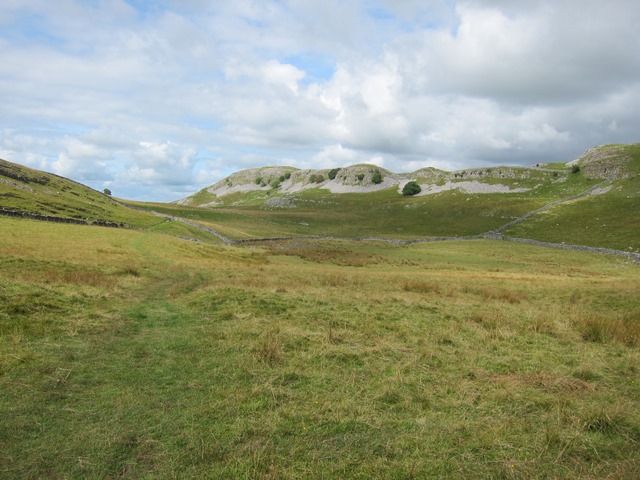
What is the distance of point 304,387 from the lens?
1084 centimetres

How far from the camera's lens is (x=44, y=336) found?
1392 centimetres

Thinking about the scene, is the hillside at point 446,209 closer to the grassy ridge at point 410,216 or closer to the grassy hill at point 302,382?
the grassy ridge at point 410,216

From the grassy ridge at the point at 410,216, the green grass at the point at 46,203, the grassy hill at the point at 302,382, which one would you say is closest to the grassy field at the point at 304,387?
the grassy hill at the point at 302,382

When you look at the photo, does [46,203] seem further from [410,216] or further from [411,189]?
[411,189]

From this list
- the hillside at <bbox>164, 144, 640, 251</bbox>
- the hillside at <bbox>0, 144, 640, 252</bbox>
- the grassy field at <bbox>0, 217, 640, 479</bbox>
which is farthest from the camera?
the hillside at <bbox>164, 144, 640, 251</bbox>

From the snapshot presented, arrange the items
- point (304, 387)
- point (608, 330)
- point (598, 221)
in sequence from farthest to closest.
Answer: point (598, 221), point (608, 330), point (304, 387)

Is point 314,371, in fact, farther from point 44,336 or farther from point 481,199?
point 481,199

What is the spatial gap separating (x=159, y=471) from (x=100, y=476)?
1000 mm

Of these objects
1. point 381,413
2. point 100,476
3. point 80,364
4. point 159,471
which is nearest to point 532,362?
point 381,413

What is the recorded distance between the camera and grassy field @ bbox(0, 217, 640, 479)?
7516mm

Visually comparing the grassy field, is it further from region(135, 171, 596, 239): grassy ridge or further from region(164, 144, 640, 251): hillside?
region(135, 171, 596, 239): grassy ridge

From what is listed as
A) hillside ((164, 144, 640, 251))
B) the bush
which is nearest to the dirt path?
hillside ((164, 144, 640, 251))

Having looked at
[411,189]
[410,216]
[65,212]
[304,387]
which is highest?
[411,189]

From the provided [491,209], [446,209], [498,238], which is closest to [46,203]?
[498,238]
